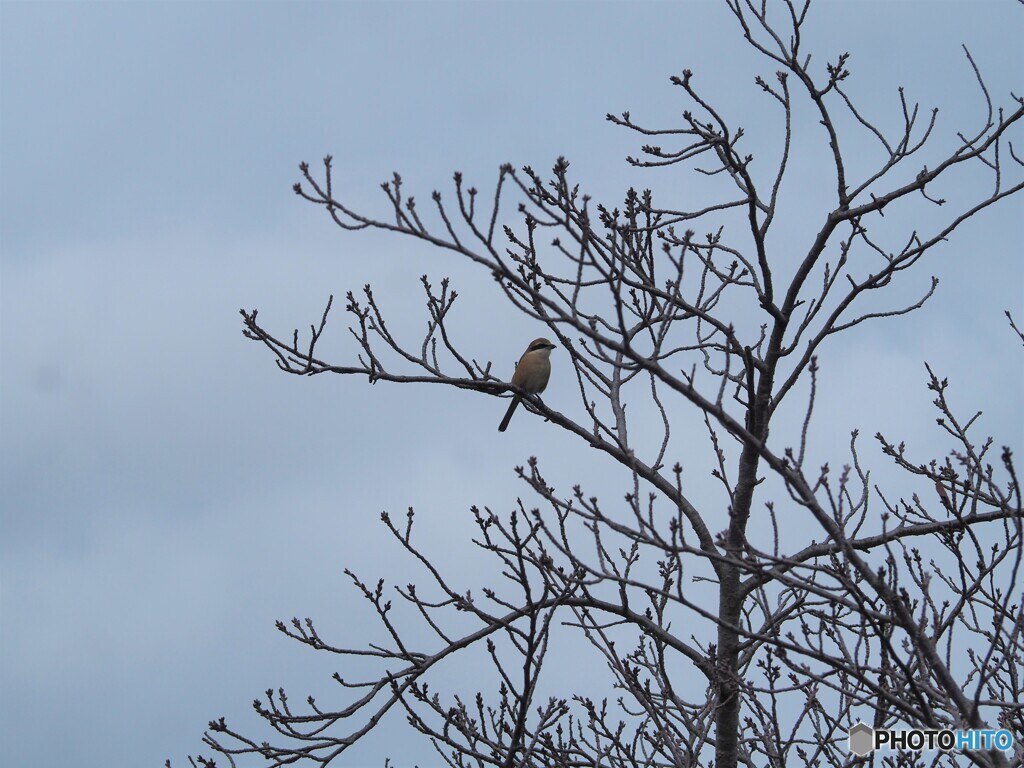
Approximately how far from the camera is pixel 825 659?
420cm

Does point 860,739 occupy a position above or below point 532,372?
below

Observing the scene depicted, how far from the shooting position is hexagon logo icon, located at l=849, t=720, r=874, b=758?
5.79 metres

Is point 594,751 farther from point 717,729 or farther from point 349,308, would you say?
point 349,308

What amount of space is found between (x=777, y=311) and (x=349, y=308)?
2465mm

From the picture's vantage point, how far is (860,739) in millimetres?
5871

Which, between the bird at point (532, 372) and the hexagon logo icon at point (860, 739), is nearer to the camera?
the hexagon logo icon at point (860, 739)

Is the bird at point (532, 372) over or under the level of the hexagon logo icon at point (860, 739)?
over

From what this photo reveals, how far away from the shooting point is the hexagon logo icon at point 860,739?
19.0 ft

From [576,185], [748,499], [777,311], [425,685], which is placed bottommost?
[425,685]

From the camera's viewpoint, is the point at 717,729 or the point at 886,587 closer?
the point at 886,587

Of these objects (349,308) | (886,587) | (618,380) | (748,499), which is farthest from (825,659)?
(349,308)

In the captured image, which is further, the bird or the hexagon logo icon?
the bird

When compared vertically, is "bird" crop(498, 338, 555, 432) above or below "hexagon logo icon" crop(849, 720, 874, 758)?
above

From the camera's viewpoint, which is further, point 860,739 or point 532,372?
point 532,372
